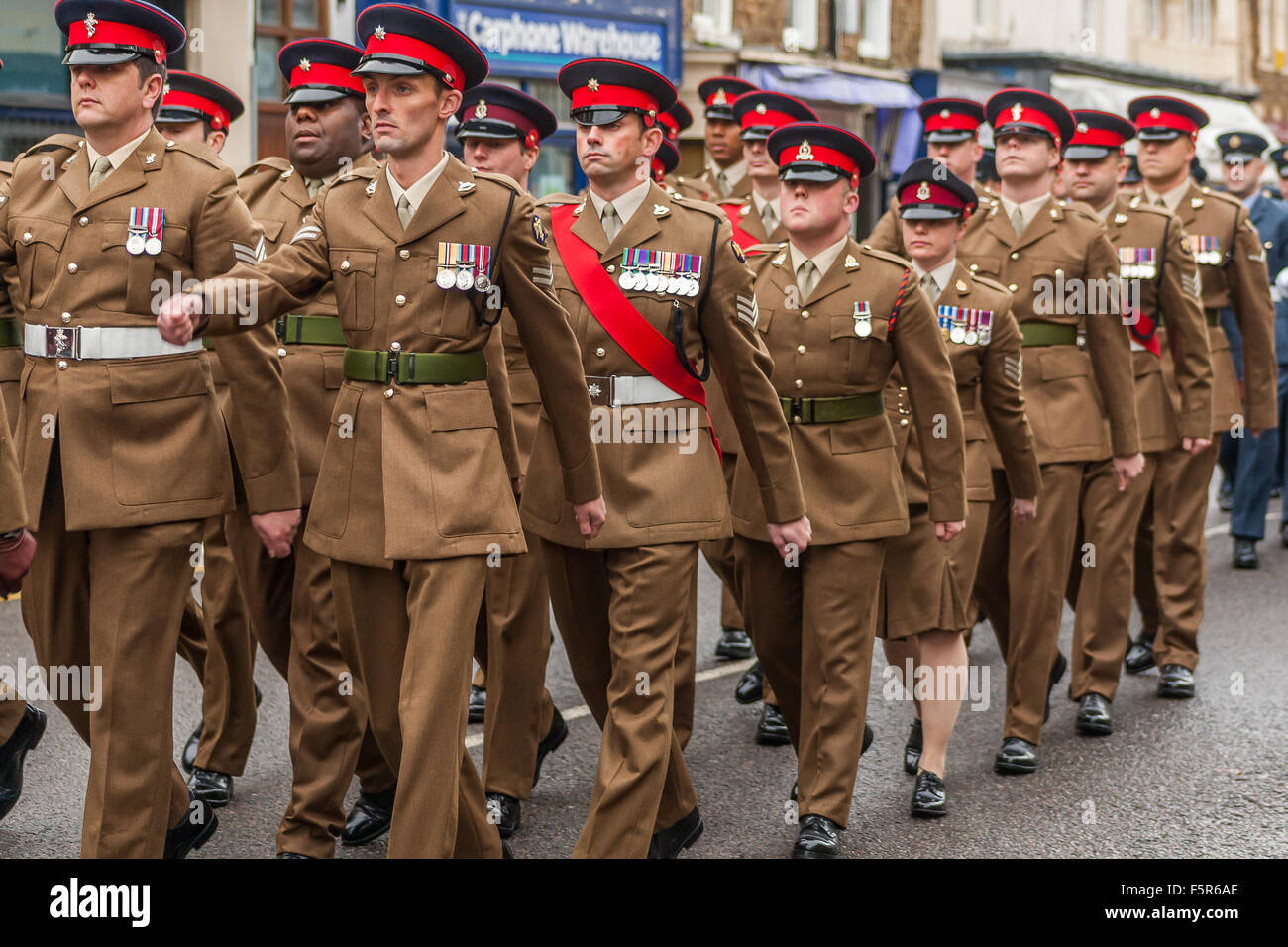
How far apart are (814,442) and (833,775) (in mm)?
994

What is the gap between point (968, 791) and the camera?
6.38 m

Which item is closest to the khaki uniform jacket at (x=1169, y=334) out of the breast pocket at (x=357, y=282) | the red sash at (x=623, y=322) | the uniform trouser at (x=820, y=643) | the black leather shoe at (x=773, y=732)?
the black leather shoe at (x=773, y=732)

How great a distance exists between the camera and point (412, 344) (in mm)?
4602

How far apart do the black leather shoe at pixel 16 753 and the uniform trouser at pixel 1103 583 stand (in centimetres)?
385

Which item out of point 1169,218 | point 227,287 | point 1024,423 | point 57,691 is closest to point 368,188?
point 227,287

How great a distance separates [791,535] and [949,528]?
0.78 metres

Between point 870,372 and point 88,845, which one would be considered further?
point 870,372

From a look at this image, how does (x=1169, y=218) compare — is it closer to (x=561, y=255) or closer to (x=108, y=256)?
(x=561, y=255)

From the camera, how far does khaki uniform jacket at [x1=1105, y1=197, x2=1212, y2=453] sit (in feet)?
26.0

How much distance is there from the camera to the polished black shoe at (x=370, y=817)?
18.5 ft

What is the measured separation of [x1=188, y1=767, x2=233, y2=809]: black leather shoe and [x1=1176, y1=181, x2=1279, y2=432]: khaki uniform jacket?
5.29m

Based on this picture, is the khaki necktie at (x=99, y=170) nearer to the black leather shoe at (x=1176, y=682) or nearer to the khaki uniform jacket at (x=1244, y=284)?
the black leather shoe at (x=1176, y=682)

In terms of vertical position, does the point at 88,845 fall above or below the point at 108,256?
below

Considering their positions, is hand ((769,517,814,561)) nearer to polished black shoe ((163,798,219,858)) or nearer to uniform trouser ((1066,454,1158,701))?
polished black shoe ((163,798,219,858))
